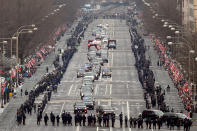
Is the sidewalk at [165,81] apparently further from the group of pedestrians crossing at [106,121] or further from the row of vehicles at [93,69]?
the group of pedestrians crossing at [106,121]

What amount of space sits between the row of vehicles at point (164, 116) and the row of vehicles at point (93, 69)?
4945 millimetres

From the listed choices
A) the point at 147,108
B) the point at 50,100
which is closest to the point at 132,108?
the point at 147,108

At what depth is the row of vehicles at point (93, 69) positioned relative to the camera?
10356 centimetres

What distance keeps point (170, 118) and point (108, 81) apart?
37.1 m

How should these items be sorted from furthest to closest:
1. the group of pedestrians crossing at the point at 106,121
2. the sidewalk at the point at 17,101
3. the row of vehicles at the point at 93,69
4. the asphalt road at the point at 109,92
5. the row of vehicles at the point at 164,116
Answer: the row of vehicles at the point at 93,69 → the sidewalk at the point at 17,101 → the asphalt road at the point at 109,92 → the row of vehicles at the point at 164,116 → the group of pedestrians crossing at the point at 106,121

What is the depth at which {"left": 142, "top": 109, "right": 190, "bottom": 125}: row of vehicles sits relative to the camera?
92.8 metres

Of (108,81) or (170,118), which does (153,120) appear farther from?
(108,81)

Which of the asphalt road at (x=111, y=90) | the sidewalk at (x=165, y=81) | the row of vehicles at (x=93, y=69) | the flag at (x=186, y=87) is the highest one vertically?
the flag at (x=186, y=87)

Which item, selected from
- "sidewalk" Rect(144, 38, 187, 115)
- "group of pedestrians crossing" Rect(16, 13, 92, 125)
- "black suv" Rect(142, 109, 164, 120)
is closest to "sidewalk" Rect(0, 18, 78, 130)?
"group of pedestrians crossing" Rect(16, 13, 92, 125)

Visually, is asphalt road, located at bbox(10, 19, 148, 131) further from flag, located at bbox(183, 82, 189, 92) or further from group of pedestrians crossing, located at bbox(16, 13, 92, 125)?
flag, located at bbox(183, 82, 189, 92)

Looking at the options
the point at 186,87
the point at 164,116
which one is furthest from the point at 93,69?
the point at 164,116

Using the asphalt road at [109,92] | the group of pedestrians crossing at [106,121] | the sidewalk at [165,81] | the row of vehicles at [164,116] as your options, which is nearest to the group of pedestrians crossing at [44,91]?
the group of pedestrians crossing at [106,121]

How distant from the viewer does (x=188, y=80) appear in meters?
116

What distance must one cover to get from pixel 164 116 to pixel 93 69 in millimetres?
41855
